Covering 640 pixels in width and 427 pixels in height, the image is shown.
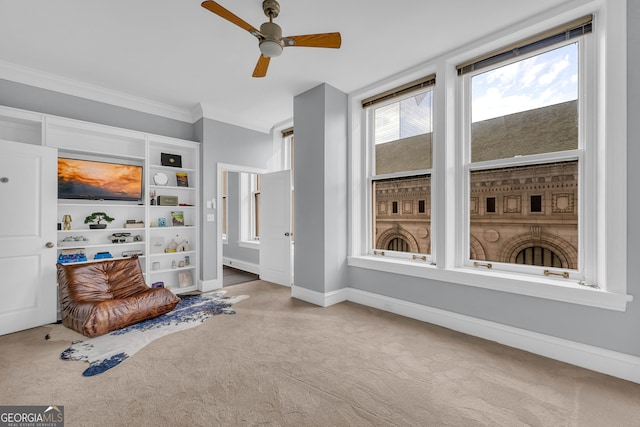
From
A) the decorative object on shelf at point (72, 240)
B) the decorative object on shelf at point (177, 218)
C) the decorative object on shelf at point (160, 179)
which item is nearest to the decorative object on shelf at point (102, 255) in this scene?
the decorative object on shelf at point (72, 240)

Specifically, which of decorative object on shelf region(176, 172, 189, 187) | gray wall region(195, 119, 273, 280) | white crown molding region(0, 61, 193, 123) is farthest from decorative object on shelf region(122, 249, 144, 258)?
white crown molding region(0, 61, 193, 123)

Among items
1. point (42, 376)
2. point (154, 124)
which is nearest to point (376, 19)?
point (154, 124)

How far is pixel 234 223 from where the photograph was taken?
631cm

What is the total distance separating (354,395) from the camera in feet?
6.18

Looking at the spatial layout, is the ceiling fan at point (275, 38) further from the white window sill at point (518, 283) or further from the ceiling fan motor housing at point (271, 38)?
the white window sill at point (518, 283)

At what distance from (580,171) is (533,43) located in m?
1.27

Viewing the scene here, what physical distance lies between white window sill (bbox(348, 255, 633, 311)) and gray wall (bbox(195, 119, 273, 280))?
2688 millimetres

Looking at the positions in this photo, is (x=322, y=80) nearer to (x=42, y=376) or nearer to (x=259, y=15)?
(x=259, y=15)

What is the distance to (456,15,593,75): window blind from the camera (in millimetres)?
2348

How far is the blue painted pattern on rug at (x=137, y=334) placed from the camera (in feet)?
7.68

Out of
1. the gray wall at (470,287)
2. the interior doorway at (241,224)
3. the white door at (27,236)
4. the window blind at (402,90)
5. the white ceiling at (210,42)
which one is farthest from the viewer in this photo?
the interior doorway at (241,224)

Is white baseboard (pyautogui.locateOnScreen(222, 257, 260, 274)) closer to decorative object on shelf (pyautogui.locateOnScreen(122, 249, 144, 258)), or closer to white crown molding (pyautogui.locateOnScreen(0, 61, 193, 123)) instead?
decorative object on shelf (pyautogui.locateOnScreen(122, 249, 144, 258))

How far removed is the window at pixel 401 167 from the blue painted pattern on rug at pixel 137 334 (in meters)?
2.30

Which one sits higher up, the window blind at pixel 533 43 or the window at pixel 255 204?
the window blind at pixel 533 43
